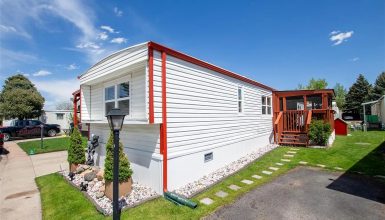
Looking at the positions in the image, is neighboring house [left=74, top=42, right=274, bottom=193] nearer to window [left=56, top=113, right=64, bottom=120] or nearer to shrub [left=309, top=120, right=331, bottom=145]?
shrub [left=309, top=120, right=331, bottom=145]

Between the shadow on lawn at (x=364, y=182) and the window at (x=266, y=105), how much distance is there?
199 inches

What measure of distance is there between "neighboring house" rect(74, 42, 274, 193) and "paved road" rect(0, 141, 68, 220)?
7.57ft

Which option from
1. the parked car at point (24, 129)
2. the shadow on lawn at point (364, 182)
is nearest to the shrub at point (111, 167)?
the shadow on lawn at point (364, 182)

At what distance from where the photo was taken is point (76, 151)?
760cm

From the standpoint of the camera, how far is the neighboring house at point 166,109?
5.39m

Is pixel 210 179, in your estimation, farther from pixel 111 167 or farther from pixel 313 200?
pixel 111 167

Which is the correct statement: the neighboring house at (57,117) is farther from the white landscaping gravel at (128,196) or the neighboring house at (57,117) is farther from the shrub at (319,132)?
the shrub at (319,132)

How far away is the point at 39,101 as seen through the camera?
1088 inches

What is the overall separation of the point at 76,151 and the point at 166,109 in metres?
4.27

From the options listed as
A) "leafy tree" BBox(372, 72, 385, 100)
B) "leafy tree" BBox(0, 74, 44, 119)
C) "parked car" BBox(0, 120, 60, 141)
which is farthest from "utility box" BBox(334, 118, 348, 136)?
"leafy tree" BBox(0, 74, 44, 119)

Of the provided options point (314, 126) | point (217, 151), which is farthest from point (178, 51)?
point (314, 126)

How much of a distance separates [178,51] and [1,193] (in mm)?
6389

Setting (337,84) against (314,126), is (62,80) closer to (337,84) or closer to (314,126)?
(314,126)

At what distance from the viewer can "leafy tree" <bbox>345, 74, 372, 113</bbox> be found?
3941 centimetres
